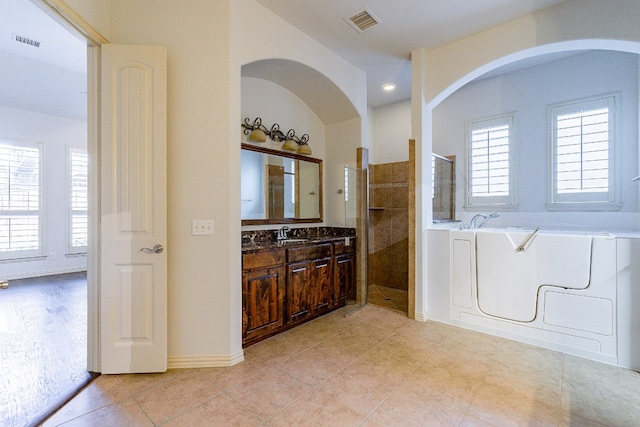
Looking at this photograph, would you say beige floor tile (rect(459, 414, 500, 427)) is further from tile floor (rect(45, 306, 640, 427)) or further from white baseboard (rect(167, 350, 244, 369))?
white baseboard (rect(167, 350, 244, 369))

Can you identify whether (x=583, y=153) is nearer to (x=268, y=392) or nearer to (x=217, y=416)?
(x=268, y=392)

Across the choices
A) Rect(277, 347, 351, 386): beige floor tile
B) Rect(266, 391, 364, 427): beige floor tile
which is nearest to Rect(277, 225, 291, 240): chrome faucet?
Rect(277, 347, 351, 386): beige floor tile

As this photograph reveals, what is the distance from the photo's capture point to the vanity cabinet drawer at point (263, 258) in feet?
8.34

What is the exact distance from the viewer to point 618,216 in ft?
10.5

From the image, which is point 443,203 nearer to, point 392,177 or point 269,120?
point 392,177

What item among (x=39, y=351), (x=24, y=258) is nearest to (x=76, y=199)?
(x=24, y=258)

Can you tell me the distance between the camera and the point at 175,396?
1.87 metres

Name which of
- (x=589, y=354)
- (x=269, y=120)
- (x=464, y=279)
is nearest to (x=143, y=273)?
(x=269, y=120)

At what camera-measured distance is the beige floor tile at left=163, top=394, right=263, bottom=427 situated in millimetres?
1624

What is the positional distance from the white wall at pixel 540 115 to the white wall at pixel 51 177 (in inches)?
262

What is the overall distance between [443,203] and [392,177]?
909 mm

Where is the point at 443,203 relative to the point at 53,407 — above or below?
above

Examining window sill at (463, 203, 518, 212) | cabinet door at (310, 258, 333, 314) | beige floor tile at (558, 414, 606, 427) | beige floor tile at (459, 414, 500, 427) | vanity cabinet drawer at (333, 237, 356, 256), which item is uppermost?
window sill at (463, 203, 518, 212)

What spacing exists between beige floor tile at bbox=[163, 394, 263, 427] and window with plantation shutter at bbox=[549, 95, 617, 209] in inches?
159
